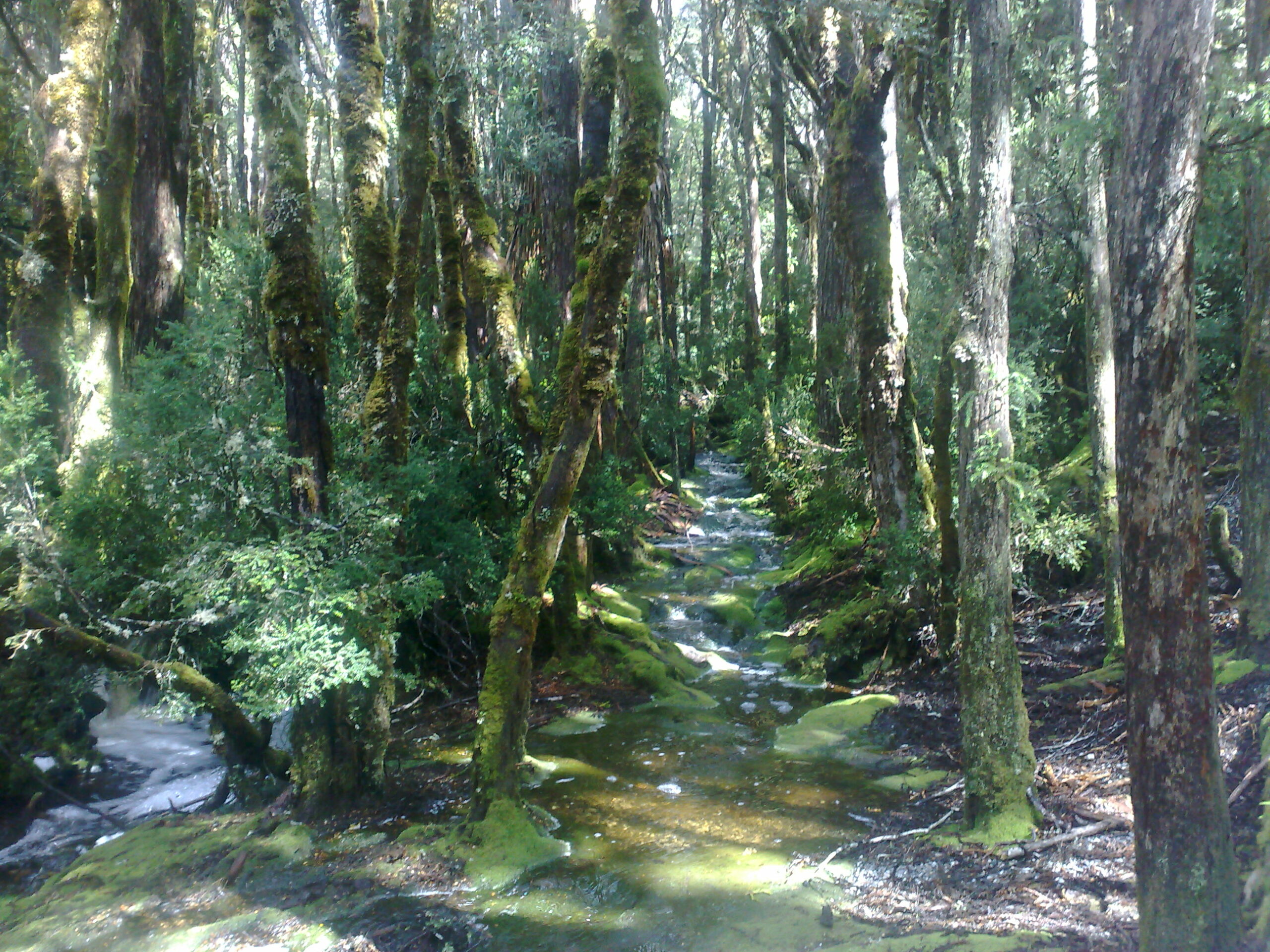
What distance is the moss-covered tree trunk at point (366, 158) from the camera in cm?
861

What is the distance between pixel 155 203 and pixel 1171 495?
14426mm

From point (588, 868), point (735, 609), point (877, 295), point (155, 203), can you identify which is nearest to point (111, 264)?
point (155, 203)

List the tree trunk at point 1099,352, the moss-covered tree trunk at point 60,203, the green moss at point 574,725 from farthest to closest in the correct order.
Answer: the green moss at point 574,725, the moss-covered tree trunk at point 60,203, the tree trunk at point 1099,352

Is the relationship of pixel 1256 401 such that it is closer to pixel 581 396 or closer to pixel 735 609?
pixel 581 396

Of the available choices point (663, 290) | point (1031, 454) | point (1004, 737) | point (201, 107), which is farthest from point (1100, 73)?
point (201, 107)

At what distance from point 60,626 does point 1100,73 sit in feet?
34.2

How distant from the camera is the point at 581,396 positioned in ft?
24.5

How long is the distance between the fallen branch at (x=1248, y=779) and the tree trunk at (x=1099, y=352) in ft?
13.2

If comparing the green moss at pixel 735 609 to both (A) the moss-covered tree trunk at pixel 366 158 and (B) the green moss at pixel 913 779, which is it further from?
(A) the moss-covered tree trunk at pixel 366 158

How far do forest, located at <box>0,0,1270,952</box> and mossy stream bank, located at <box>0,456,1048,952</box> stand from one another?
0.17 feet

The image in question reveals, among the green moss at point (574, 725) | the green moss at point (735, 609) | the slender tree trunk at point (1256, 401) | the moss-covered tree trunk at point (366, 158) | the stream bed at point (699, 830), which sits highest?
the moss-covered tree trunk at point (366, 158)

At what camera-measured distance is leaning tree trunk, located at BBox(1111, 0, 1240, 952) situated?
4113mm

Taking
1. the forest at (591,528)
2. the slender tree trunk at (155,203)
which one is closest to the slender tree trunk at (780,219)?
the forest at (591,528)

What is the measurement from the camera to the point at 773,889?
6.32m
